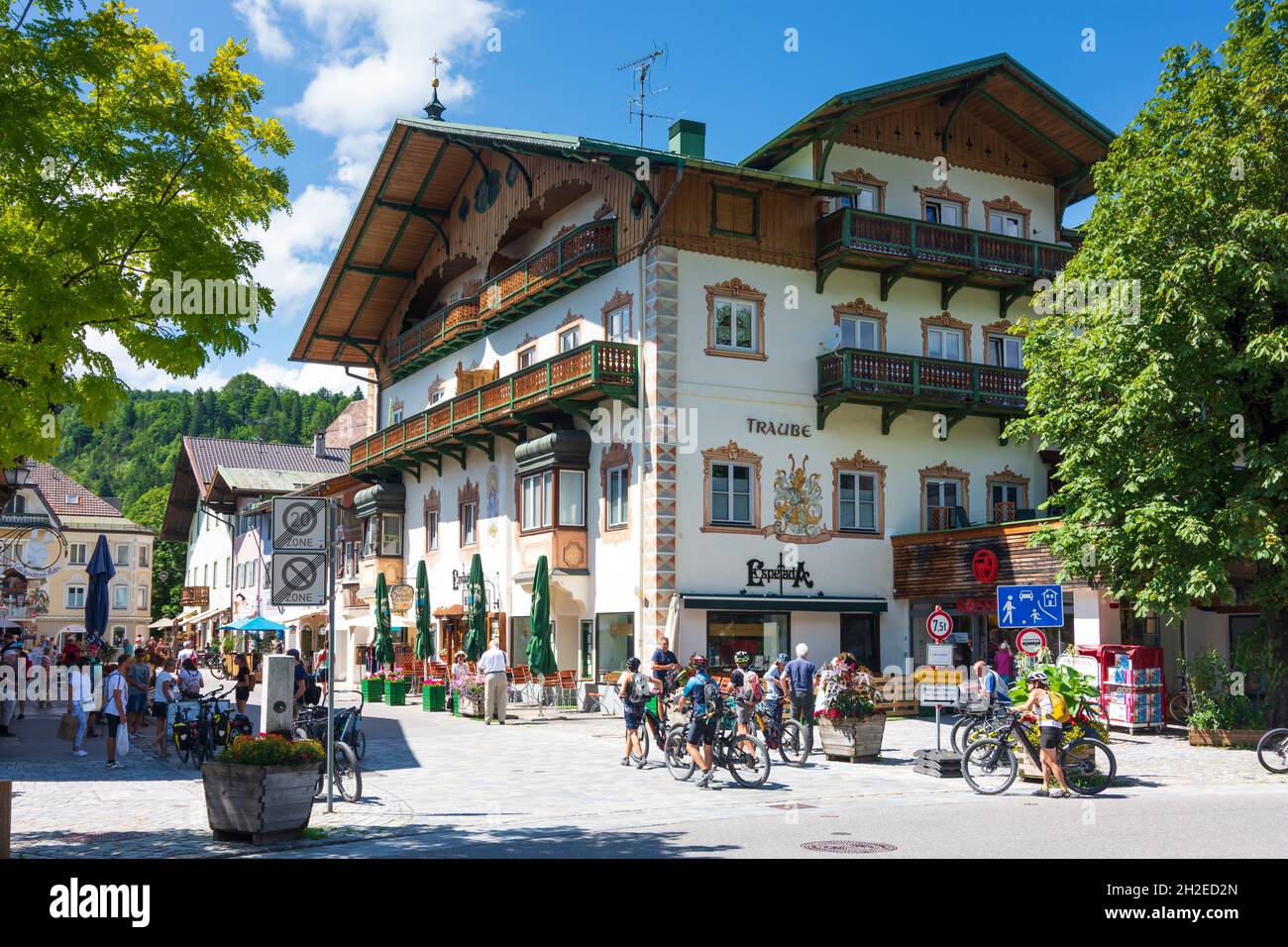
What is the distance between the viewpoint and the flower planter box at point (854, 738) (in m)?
21.2

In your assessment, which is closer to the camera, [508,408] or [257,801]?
[257,801]

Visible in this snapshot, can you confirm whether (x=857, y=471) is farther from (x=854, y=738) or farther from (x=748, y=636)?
(x=854, y=738)

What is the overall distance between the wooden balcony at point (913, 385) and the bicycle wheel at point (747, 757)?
52.7 ft

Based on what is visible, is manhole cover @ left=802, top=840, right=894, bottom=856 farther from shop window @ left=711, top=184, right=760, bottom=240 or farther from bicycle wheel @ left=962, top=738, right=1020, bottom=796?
shop window @ left=711, top=184, right=760, bottom=240

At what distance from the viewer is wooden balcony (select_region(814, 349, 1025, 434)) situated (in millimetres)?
33219

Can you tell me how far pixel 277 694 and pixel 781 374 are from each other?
20077mm

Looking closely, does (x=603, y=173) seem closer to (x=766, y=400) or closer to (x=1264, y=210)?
(x=766, y=400)

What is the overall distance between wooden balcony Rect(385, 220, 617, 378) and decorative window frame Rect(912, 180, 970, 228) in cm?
881

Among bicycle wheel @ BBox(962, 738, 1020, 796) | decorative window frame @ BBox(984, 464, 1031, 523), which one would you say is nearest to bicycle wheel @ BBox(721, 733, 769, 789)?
bicycle wheel @ BBox(962, 738, 1020, 796)

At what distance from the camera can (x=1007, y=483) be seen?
36875 millimetres

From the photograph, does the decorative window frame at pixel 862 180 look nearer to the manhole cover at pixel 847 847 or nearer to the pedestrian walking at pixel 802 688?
the pedestrian walking at pixel 802 688

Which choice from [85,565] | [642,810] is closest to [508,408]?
[642,810]

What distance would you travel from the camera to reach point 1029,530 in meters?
30.6

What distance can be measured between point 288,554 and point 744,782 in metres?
7.15
